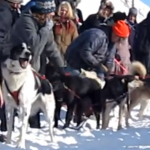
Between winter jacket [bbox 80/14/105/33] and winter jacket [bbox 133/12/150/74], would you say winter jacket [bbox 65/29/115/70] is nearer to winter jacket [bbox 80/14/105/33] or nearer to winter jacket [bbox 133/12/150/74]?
winter jacket [bbox 80/14/105/33]

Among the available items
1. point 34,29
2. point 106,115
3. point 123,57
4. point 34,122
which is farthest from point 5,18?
point 123,57

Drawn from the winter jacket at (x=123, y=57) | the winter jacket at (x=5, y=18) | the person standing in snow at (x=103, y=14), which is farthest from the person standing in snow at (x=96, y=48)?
the winter jacket at (x=5, y=18)

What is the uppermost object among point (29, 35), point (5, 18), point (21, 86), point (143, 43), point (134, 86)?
point (5, 18)

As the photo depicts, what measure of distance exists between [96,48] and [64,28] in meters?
1.03

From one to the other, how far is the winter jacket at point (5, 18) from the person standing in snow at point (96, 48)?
3.48ft

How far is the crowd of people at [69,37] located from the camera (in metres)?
6.65

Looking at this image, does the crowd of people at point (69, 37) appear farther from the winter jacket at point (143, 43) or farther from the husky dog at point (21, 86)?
the husky dog at point (21, 86)

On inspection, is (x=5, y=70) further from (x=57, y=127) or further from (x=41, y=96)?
(x=57, y=127)

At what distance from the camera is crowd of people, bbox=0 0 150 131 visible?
665cm

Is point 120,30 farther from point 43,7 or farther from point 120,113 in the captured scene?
point 43,7

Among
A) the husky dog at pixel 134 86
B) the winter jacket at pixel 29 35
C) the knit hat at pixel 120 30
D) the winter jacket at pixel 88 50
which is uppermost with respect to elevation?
the winter jacket at pixel 29 35

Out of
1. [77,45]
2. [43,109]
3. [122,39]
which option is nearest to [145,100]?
[122,39]

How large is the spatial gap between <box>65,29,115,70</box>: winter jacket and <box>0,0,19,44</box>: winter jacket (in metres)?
1.05

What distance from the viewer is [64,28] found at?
28.5 feet
